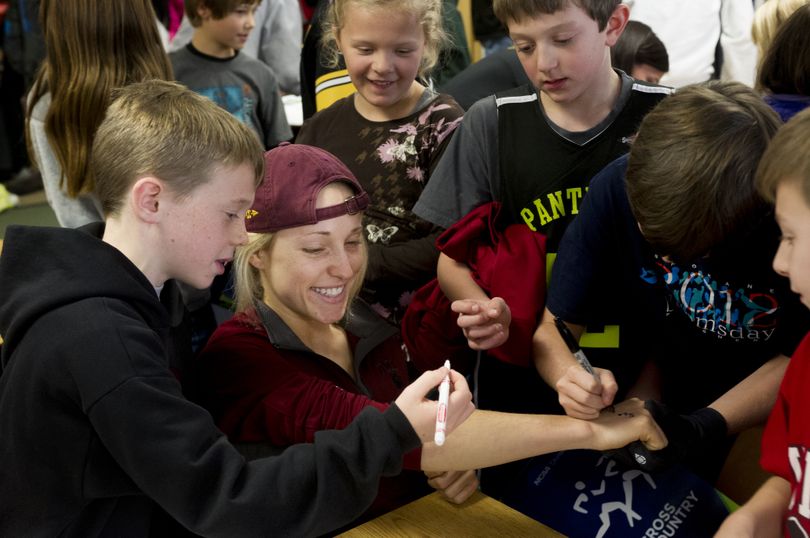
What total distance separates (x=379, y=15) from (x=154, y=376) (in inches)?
53.6

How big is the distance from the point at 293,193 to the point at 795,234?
0.95 m

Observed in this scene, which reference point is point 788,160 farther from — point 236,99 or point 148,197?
point 236,99

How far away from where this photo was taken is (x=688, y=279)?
1689 millimetres

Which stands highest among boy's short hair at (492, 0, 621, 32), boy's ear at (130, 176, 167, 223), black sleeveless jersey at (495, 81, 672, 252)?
boy's short hair at (492, 0, 621, 32)

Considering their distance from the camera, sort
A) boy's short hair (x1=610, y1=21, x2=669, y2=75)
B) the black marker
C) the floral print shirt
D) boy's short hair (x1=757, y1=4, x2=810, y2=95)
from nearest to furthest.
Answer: the black marker → boy's short hair (x1=757, y1=4, x2=810, y2=95) → the floral print shirt → boy's short hair (x1=610, y1=21, x2=669, y2=75)

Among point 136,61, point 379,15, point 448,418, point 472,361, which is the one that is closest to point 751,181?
point 448,418

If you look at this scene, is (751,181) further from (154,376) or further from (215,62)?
(215,62)

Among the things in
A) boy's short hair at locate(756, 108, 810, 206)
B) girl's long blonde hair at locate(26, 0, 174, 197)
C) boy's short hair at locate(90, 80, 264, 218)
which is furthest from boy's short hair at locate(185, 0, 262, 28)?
boy's short hair at locate(756, 108, 810, 206)

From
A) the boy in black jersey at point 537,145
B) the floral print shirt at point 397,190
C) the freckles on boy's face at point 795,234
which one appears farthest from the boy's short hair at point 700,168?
the floral print shirt at point 397,190

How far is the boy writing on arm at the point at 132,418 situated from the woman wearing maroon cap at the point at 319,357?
0.70ft

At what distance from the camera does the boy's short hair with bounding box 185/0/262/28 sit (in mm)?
3777

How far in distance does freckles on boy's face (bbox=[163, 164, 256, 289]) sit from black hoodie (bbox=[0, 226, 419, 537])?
131 millimetres

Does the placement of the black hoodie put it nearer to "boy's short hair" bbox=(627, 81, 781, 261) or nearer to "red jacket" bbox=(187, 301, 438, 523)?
"red jacket" bbox=(187, 301, 438, 523)

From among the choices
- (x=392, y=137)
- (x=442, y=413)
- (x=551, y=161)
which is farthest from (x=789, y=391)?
(x=392, y=137)
